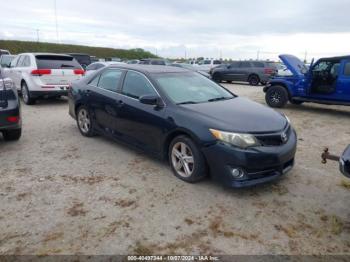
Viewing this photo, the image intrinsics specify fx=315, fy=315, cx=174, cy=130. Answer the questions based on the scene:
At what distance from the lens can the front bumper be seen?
3680mm

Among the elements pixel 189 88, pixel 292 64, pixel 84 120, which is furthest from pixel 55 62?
pixel 292 64

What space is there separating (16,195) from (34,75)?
655 cm

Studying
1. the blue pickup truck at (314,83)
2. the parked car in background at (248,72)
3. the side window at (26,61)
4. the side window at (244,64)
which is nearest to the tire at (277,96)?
the blue pickup truck at (314,83)

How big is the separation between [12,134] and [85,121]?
133cm

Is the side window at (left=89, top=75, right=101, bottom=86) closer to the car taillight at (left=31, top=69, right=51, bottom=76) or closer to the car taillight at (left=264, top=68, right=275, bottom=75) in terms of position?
the car taillight at (left=31, top=69, right=51, bottom=76)

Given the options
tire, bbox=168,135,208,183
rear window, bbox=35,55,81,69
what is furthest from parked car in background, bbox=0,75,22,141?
rear window, bbox=35,55,81,69

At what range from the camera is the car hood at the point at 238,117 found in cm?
387

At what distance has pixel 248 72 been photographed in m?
20.0

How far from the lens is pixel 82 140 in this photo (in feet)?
20.3

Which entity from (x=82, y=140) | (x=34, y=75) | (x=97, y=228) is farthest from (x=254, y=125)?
(x=34, y=75)

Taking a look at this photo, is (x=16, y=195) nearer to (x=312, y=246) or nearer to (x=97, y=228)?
(x=97, y=228)

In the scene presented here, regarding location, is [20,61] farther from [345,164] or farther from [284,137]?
[345,164]

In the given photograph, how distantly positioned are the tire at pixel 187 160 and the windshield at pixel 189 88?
2.09ft

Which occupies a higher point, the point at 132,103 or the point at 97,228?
the point at 132,103
